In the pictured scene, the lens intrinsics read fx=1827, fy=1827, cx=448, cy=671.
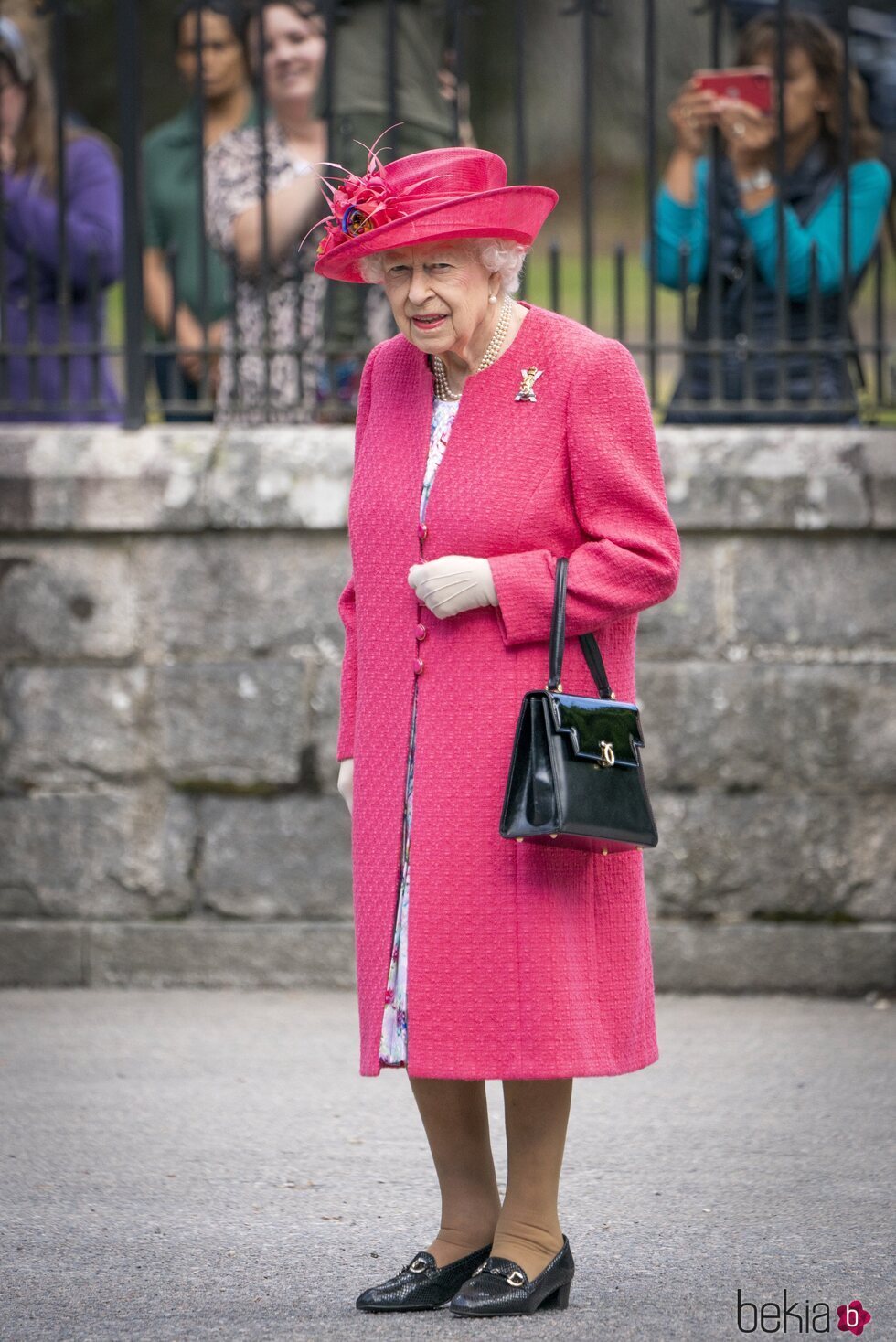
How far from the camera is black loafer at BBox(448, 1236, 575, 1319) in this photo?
3039 millimetres

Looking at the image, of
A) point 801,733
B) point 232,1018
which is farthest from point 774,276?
point 232,1018

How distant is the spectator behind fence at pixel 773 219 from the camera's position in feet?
18.1

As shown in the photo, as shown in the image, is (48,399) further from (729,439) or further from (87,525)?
(729,439)

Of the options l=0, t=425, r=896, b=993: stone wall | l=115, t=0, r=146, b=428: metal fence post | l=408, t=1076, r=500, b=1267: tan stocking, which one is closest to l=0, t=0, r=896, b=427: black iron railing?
l=115, t=0, r=146, b=428: metal fence post

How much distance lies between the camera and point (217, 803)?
214 inches

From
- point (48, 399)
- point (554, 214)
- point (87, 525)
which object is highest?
point (554, 214)

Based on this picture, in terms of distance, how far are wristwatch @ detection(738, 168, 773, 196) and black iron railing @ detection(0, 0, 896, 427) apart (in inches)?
3.6

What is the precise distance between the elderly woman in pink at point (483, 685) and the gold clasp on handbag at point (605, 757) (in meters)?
0.15

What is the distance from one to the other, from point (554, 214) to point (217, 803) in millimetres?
2252

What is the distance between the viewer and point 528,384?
10.2ft

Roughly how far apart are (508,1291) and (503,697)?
0.99 m

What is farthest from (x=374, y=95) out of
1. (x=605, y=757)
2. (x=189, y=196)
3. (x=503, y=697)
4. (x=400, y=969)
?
(x=400, y=969)

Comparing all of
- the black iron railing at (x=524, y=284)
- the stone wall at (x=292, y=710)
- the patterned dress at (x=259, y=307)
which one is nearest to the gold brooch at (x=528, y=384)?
the stone wall at (x=292, y=710)

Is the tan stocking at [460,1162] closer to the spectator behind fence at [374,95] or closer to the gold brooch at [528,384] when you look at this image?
the gold brooch at [528,384]
